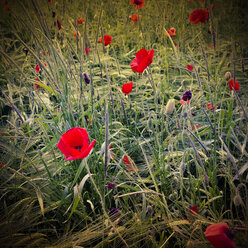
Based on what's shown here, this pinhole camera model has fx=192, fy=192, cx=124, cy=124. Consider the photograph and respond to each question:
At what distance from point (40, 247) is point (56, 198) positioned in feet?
0.62

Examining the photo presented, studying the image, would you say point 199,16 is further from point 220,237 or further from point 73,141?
point 220,237

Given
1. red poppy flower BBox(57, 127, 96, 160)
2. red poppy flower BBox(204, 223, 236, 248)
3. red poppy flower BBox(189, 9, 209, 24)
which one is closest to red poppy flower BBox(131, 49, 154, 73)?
red poppy flower BBox(57, 127, 96, 160)

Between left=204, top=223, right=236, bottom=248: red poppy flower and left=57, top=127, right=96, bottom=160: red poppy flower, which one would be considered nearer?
left=204, top=223, right=236, bottom=248: red poppy flower

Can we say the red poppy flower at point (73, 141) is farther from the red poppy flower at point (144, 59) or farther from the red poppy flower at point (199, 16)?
the red poppy flower at point (199, 16)

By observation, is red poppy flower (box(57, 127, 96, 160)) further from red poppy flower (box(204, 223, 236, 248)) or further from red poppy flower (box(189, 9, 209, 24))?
red poppy flower (box(189, 9, 209, 24))

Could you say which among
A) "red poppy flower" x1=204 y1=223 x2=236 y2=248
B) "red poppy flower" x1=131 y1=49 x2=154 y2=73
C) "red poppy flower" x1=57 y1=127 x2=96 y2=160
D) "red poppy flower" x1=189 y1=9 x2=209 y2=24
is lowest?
"red poppy flower" x1=204 y1=223 x2=236 y2=248

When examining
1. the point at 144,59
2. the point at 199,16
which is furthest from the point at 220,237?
the point at 199,16

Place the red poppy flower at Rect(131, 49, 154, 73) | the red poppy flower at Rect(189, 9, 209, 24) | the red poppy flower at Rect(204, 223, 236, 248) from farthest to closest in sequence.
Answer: the red poppy flower at Rect(189, 9, 209, 24), the red poppy flower at Rect(131, 49, 154, 73), the red poppy flower at Rect(204, 223, 236, 248)

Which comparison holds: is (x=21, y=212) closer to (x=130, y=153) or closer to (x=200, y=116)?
(x=130, y=153)

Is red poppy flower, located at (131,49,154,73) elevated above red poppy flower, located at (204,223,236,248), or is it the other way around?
red poppy flower, located at (131,49,154,73)

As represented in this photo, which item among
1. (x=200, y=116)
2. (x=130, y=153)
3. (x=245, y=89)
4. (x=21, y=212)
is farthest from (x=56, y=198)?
(x=245, y=89)

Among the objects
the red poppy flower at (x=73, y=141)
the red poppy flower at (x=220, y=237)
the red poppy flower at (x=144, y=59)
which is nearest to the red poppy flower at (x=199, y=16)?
the red poppy flower at (x=144, y=59)

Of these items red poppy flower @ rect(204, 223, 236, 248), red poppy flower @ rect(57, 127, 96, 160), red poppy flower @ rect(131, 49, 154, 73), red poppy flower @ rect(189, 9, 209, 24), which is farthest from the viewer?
red poppy flower @ rect(189, 9, 209, 24)

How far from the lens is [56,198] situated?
667mm
